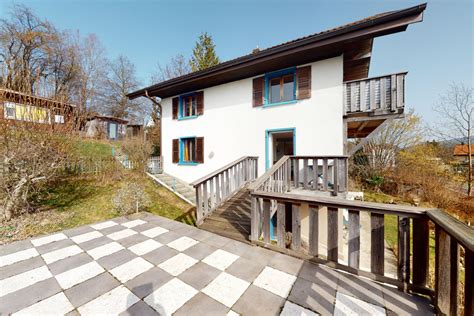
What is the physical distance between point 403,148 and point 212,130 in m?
13.2

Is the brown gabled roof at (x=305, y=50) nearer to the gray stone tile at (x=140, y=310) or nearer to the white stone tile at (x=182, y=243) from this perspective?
the white stone tile at (x=182, y=243)

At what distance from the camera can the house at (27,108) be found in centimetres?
422

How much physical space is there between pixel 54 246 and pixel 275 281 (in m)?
3.54

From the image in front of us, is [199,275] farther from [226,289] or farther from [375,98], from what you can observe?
[375,98]

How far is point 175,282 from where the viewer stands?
2.13m

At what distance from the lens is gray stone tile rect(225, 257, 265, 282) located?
2.24 meters

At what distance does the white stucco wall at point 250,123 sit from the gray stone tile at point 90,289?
18.2ft

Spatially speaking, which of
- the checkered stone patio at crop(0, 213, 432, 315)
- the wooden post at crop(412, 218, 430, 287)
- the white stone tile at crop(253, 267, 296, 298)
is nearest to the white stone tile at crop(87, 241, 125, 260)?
the checkered stone patio at crop(0, 213, 432, 315)

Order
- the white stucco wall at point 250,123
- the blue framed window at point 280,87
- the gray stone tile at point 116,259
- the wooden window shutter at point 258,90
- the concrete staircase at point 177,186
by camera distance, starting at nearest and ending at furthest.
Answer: the gray stone tile at point 116,259, the white stucco wall at point 250,123, the blue framed window at point 280,87, the wooden window shutter at point 258,90, the concrete staircase at point 177,186

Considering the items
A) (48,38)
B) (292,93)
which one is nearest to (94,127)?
(48,38)

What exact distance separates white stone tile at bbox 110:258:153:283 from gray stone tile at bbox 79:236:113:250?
3.15 ft

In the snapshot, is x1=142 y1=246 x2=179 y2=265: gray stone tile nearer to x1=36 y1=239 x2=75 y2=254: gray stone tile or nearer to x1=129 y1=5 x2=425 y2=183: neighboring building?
x1=36 y1=239 x2=75 y2=254: gray stone tile

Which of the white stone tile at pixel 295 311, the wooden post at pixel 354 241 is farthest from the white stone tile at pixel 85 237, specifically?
the wooden post at pixel 354 241

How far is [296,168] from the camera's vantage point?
523cm
